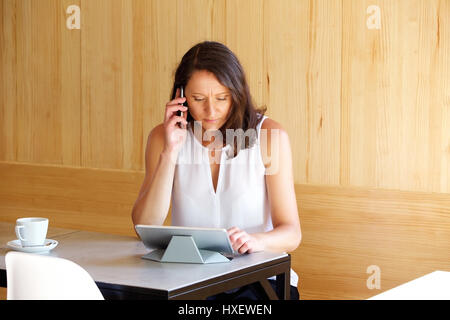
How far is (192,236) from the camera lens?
1660mm

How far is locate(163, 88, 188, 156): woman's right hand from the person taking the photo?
2.18 meters

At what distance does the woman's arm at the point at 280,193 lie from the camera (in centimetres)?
200

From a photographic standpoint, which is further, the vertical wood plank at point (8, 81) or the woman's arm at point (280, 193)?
the vertical wood plank at point (8, 81)

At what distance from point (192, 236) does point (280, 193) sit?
20.6 inches

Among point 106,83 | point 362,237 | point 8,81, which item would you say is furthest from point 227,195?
point 8,81

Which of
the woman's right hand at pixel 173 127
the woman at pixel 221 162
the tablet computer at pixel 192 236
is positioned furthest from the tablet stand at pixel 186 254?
the woman's right hand at pixel 173 127

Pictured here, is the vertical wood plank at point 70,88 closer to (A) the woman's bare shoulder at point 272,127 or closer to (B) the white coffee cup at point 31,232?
(A) the woman's bare shoulder at point 272,127

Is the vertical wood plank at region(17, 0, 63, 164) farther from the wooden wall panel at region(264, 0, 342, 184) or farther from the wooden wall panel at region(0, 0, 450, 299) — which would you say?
the wooden wall panel at region(264, 0, 342, 184)

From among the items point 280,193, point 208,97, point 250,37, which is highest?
point 250,37

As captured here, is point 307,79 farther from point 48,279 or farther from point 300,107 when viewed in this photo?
point 48,279

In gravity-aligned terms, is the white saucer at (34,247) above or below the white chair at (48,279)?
below

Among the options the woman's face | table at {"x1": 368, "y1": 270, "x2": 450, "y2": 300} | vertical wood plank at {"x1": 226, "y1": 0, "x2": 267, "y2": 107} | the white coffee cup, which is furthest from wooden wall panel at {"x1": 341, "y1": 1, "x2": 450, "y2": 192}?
the white coffee cup

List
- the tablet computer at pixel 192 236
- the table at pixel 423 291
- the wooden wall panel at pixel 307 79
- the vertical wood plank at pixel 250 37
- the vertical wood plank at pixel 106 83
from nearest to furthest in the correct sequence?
the table at pixel 423 291 < the tablet computer at pixel 192 236 < the wooden wall panel at pixel 307 79 < the vertical wood plank at pixel 250 37 < the vertical wood plank at pixel 106 83
